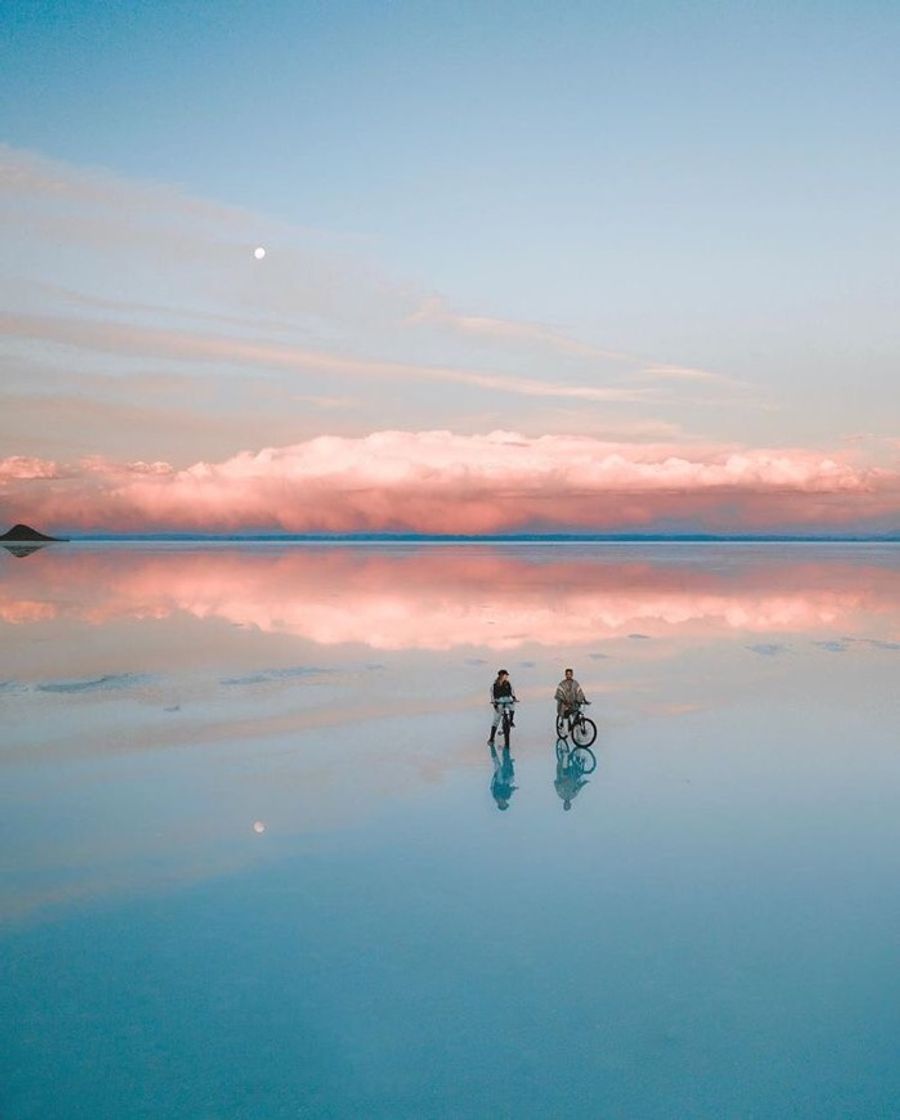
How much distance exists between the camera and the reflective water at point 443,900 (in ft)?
24.7

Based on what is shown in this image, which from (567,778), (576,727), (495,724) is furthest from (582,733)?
(567,778)

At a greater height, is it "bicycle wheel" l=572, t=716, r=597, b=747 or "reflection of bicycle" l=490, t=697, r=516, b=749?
"reflection of bicycle" l=490, t=697, r=516, b=749

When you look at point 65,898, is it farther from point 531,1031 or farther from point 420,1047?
point 531,1031

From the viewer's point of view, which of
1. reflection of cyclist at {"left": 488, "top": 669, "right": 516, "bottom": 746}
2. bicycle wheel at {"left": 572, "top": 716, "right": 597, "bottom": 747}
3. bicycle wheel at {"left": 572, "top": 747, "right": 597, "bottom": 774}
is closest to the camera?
bicycle wheel at {"left": 572, "top": 747, "right": 597, "bottom": 774}

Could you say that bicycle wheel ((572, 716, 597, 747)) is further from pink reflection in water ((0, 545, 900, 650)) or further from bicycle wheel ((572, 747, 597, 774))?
pink reflection in water ((0, 545, 900, 650))

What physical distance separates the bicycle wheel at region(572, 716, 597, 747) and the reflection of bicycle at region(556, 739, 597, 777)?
0.52ft

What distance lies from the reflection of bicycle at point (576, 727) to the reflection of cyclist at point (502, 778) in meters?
A: 1.34

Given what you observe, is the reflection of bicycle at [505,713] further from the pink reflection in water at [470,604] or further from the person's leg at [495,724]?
the pink reflection in water at [470,604]

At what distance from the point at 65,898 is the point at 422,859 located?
4529 mm

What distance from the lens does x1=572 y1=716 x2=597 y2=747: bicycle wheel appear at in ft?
59.0

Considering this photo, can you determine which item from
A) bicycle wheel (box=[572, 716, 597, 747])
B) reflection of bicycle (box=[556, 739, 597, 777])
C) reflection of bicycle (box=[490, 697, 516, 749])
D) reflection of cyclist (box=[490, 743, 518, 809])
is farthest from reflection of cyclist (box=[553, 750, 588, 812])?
reflection of bicycle (box=[490, 697, 516, 749])

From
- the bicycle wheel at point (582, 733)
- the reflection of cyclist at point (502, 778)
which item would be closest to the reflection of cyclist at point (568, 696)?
the bicycle wheel at point (582, 733)

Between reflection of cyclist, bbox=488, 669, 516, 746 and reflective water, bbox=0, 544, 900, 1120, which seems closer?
reflective water, bbox=0, 544, 900, 1120

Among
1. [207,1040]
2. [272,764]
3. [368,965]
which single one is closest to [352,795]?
[272,764]
